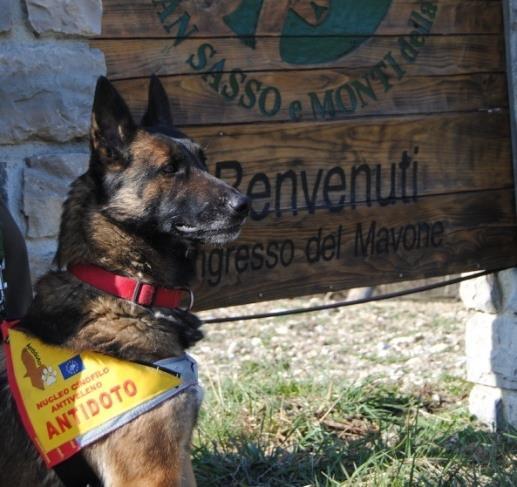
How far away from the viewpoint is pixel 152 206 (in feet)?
10.5

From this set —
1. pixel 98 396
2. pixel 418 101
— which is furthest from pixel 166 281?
pixel 418 101

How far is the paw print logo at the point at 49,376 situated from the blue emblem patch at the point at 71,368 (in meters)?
0.03

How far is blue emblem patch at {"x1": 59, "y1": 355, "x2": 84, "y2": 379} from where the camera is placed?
3002 mm

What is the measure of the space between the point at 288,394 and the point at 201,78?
1.81 metres

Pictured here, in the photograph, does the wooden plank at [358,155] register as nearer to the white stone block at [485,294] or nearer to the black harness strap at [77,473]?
the white stone block at [485,294]

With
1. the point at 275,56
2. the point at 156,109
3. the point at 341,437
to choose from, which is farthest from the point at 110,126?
the point at 341,437

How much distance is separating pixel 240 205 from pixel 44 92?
2.84 feet

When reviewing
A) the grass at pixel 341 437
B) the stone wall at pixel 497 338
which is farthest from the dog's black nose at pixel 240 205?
the stone wall at pixel 497 338

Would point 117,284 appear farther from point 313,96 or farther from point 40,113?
point 313,96

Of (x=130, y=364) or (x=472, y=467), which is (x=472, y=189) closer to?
(x=472, y=467)

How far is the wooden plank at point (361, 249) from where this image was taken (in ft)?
14.5

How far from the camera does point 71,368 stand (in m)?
3.00

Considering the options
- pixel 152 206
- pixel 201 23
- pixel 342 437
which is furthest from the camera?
pixel 342 437

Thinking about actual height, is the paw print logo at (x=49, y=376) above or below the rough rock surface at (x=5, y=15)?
below
